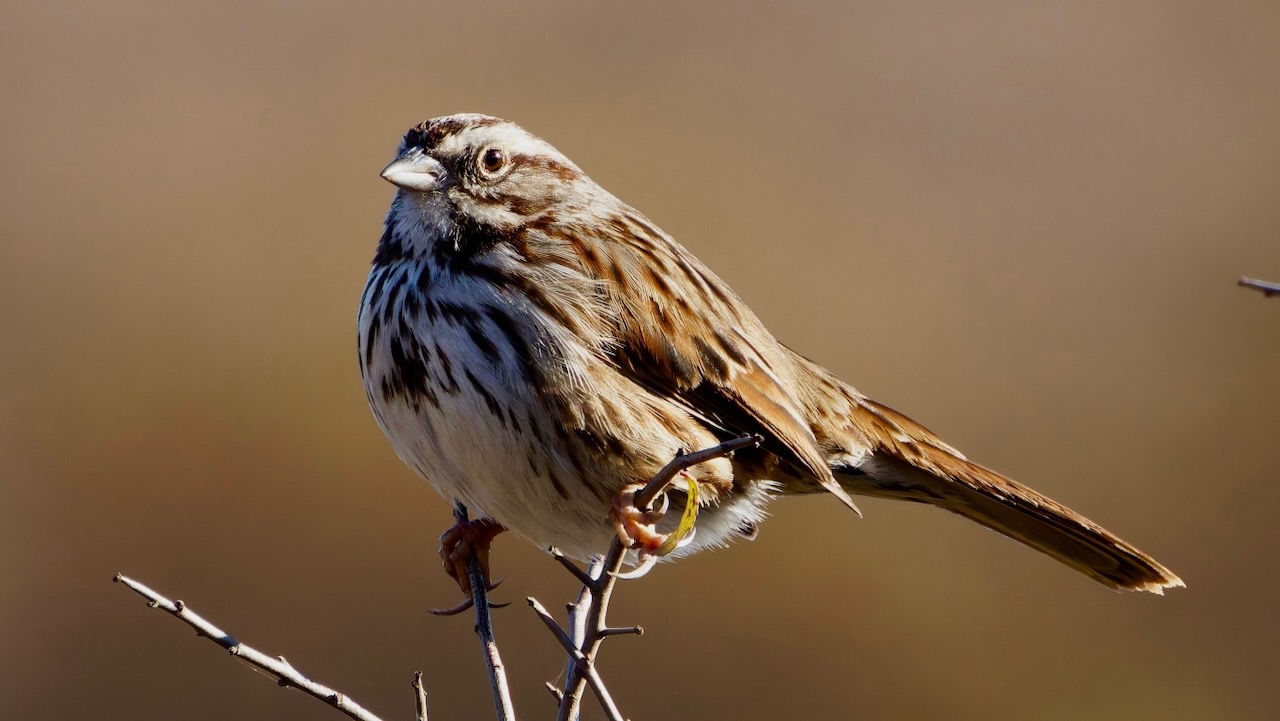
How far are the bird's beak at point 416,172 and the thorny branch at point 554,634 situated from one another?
1019mm

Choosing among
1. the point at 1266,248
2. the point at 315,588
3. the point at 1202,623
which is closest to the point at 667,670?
the point at 315,588

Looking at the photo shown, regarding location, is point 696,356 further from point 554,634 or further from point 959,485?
point 554,634

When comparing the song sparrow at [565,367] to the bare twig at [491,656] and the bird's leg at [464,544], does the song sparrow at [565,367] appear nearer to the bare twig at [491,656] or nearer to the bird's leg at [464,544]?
the bird's leg at [464,544]

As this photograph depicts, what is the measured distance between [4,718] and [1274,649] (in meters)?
6.97

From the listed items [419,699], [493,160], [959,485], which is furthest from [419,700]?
[959,485]

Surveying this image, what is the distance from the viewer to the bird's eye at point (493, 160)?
3.95 metres

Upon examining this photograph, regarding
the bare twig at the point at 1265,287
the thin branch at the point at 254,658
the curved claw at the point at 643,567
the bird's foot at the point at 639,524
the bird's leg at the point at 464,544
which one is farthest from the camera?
the bird's leg at the point at 464,544

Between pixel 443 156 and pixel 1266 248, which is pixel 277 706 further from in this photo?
pixel 1266 248

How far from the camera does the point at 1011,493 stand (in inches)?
166

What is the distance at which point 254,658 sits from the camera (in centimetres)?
275

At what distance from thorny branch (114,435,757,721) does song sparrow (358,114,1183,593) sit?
1.22 feet

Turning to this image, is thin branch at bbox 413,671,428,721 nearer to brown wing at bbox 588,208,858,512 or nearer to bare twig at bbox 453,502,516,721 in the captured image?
bare twig at bbox 453,502,516,721

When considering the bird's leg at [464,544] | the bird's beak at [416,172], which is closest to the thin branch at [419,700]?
the bird's leg at [464,544]

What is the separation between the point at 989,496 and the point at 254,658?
2283mm
